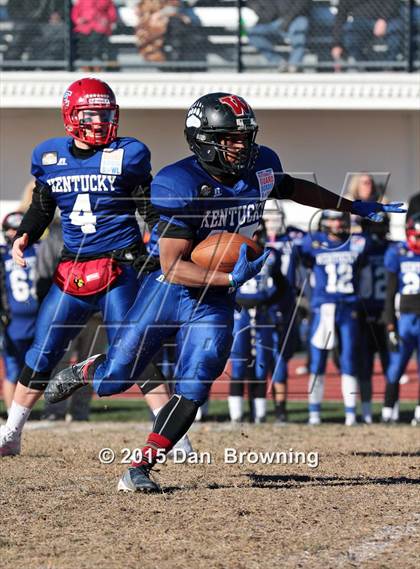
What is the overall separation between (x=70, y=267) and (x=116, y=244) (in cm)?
28

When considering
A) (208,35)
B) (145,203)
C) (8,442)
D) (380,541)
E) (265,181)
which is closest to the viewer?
(380,541)

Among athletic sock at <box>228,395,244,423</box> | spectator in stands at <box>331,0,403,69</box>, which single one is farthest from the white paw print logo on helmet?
spectator in stands at <box>331,0,403,69</box>

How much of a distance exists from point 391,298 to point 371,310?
0.47 metres

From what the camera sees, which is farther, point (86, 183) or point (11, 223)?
point (11, 223)

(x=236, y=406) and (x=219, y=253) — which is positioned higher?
(x=219, y=253)

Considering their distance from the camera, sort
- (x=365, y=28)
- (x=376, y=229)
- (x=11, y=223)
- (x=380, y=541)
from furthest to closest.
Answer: (x=365, y=28) < (x=376, y=229) < (x=11, y=223) < (x=380, y=541)

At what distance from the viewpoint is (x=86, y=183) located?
6.03 metres

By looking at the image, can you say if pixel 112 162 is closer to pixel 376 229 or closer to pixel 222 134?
pixel 222 134

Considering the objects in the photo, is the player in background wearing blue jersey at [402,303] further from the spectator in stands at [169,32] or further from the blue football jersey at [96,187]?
the spectator in stands at [169,32]

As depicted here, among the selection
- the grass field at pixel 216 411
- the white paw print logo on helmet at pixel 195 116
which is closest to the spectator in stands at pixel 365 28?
the grass field at pixel 216 411

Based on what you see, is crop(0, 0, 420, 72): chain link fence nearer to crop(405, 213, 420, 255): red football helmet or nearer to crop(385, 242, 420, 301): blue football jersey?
crop(405, 213, 420, 255): red football helmet

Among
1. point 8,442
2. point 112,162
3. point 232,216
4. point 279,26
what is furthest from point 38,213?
point 279,26

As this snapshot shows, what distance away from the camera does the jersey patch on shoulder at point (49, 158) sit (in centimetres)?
610

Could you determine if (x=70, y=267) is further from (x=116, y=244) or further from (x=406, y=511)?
(x=406, y=511)
